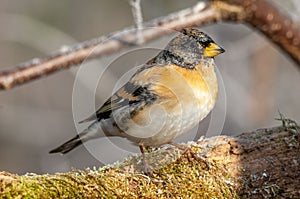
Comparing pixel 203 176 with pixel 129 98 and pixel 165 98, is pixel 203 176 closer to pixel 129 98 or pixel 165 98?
pixel 165 98

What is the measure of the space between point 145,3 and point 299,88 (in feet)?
9.03

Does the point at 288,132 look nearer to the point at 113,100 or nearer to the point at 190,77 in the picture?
the point at 190,77

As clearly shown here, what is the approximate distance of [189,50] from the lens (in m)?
3.11

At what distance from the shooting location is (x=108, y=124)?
314 cm

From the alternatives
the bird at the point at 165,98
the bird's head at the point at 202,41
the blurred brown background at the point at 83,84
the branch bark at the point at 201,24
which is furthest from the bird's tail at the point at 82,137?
the blurred brown background at the point at 83,84

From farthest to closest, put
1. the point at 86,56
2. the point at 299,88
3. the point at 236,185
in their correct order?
the point at 299,88 → the point at 86,56 → the point at 236,185

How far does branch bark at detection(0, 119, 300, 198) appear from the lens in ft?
7.29

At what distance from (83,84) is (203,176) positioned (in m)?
4.83

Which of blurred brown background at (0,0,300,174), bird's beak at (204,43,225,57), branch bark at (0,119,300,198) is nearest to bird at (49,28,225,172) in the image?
bird's beak at (204,43,225,57)

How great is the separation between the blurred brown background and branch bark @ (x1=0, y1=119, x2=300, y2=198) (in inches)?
134

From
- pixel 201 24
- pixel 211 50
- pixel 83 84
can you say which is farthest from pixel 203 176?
pixel 83 84

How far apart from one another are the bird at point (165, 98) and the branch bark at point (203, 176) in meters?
0.13

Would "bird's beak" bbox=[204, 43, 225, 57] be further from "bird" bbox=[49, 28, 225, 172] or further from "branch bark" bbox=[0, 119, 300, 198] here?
"branch bark" bbox=[0, 119, 300, 198]

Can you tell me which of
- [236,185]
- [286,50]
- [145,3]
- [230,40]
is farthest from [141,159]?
[145,3]
